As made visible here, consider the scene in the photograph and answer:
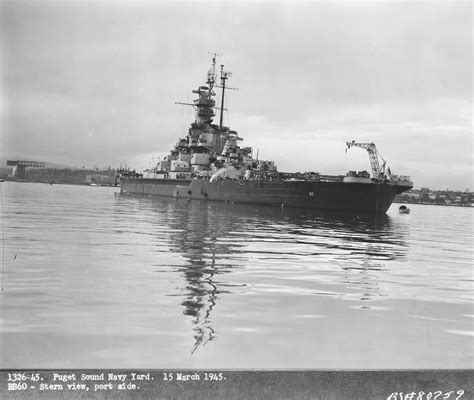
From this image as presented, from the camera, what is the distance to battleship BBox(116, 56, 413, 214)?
49000 millimetres

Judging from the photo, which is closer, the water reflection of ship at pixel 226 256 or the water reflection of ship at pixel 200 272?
the water reflection of ship at pixel 200 272

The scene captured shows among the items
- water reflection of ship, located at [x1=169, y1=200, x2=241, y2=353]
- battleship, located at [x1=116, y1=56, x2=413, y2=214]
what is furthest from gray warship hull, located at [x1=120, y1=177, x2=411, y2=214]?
water reflection of ship, located at [x1=169, y1=200, x2=241, y2=353]

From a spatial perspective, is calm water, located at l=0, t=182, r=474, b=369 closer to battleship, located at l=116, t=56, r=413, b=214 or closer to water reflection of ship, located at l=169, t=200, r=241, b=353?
water reflection of ship, located at l=169, t=200, r=241, b=353

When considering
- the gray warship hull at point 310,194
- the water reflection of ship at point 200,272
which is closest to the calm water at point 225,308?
the water reflection of ship at point 200,272

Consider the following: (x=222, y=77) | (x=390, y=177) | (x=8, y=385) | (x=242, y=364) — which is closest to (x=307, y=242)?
(x=242, y=364)

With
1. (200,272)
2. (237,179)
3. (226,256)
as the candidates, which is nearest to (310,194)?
(237,179)

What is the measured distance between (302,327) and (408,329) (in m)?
1.69

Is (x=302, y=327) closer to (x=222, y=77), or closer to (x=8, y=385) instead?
(x=8, y=385)

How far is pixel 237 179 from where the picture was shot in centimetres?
5925

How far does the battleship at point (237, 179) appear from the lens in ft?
161

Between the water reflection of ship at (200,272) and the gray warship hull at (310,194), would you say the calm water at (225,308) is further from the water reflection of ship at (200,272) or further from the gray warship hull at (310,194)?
the gray warship hull at (310,194)

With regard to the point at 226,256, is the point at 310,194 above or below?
above

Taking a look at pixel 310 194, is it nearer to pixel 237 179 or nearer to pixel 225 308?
pixel 237 179

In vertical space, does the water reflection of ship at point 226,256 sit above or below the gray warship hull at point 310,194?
below
